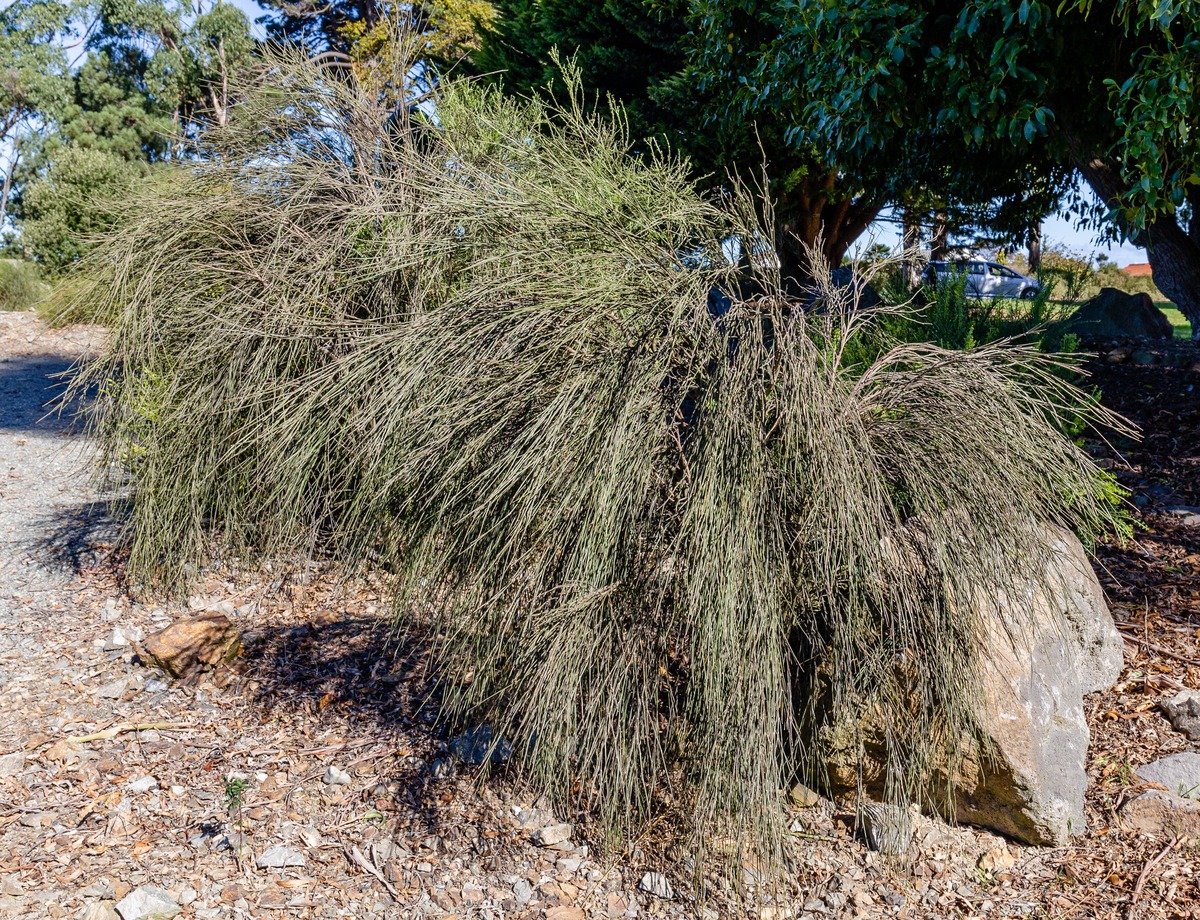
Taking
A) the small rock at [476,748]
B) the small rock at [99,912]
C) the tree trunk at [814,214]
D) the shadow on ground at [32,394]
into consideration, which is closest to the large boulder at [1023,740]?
the small rock at [476,748]

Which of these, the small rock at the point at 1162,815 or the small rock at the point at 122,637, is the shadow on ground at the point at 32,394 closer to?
the small rock at the point at 122,637

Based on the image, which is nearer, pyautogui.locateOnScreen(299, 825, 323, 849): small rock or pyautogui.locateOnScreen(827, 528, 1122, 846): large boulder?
pyautogui.locateOnScreen(827, 528, 1122, 846): large boulder

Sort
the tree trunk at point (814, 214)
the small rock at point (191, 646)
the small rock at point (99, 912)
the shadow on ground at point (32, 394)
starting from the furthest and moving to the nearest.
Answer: the shadow on ground at point (32, 394) < the tree trunk at point (814, 214) < the small rock at point (191, 646) < the small rock at point (99, 912)

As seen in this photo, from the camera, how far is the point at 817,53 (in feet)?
17.1

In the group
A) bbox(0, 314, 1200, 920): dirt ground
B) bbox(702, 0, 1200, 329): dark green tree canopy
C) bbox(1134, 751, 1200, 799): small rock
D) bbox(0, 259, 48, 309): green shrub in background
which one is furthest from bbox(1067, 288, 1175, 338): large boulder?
bbox(0, 259, 48, 309): green shrub in background

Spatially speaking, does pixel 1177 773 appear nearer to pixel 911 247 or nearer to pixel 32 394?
pixel 911 247

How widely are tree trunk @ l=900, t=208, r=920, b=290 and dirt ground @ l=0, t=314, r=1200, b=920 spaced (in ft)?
3.39

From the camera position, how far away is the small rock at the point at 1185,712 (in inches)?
130

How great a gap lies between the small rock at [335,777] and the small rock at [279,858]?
1.15 ft

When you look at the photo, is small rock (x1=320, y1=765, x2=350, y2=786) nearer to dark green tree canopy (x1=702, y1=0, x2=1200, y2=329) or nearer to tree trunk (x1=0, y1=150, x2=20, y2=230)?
dark green tree canopy (x1=702, y1=0, x2=1200, y2=329)

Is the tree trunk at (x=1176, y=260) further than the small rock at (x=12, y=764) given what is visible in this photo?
Yes

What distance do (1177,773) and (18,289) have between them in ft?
62.8

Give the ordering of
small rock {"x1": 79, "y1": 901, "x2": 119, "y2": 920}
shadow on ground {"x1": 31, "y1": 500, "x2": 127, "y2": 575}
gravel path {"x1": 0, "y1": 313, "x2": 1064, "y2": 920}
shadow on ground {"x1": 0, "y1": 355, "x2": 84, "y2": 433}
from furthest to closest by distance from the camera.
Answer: shadow on ground {"x1": 0, "y1": 355, "x2": 84, "y2": 433} < shadow on ground {"x1": 31, "y1": 500, "x2": 127, "y2": 575} < gravel path {"x1": 0, "y1": 313, "x2": 1064, "y2": 920} < small rock {"x1": 79, "y1": 901, "x2": 119, "y2": 920}

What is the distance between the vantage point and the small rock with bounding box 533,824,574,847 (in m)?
3.07
